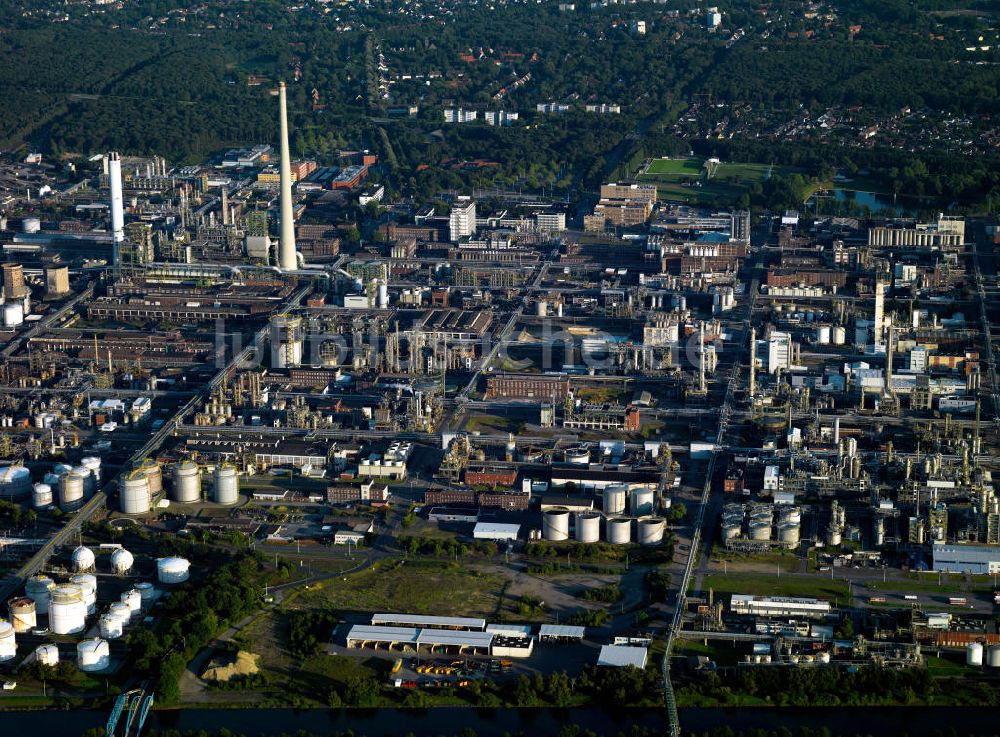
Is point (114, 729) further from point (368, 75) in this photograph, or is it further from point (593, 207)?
point (368, 75)

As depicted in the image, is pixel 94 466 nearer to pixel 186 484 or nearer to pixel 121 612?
pixel 186 484

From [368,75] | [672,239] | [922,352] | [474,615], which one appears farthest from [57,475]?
[368,75]

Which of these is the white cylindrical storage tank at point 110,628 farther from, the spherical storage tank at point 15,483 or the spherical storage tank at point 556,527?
the spherical storage tank at point 556,527

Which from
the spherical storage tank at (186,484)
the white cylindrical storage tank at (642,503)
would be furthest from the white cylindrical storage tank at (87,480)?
the white cylindrical storage tank at (642,503)

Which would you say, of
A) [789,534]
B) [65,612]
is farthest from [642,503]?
[65,612]

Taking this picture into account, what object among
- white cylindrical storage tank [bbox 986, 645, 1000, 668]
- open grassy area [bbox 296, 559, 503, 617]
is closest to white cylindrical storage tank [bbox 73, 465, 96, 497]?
open grassy area [bbox 296, 559, 503, 617]

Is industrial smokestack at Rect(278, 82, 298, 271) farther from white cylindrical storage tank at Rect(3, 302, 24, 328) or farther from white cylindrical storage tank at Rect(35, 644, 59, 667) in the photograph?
white cylindrical storage tank at Rect(35, 644, 59, 667)
